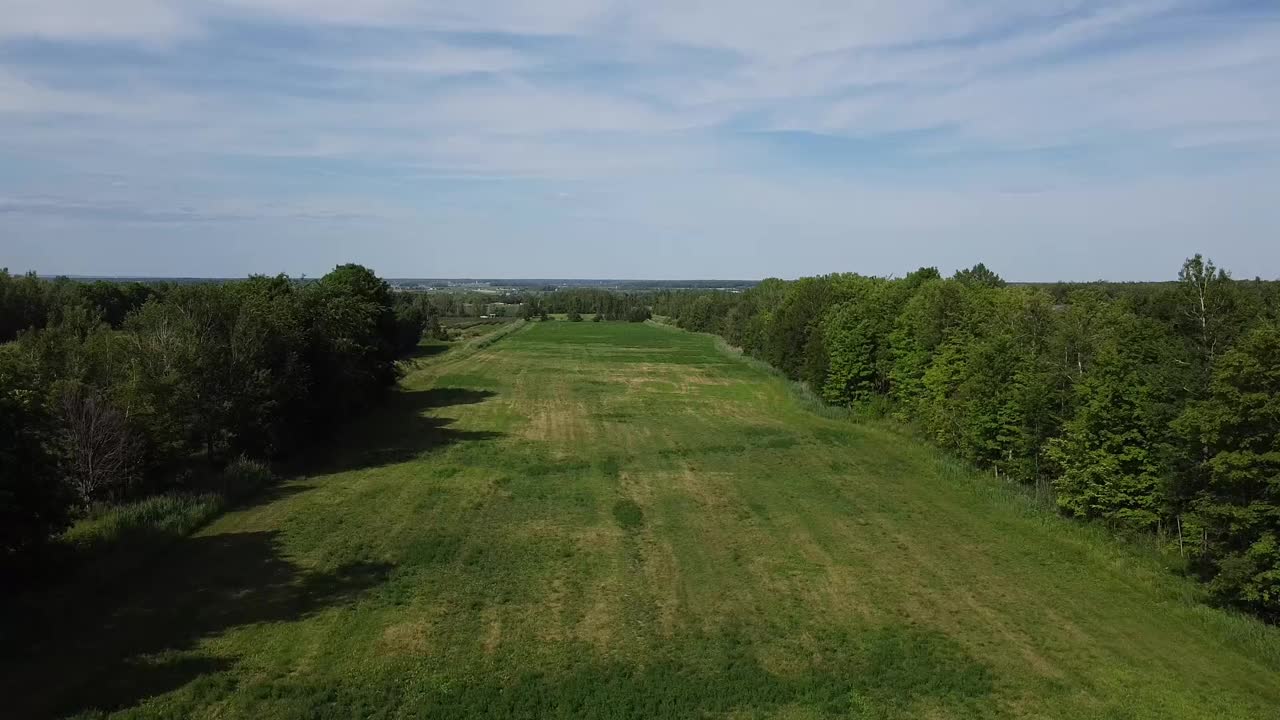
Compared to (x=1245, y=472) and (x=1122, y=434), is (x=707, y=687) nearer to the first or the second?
(x=1245, y=472)

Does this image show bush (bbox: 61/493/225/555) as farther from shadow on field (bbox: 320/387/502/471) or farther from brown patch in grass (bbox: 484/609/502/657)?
brown patch in grass (bbox: 484/609/502/657)

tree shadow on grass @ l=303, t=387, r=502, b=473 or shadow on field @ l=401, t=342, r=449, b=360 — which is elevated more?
shadow on field @ l=401, t=342, r=449, b=360

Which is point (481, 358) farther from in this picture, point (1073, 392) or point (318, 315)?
point (1073, 392)

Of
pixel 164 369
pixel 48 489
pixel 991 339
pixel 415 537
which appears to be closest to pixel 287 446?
pixel 164 369

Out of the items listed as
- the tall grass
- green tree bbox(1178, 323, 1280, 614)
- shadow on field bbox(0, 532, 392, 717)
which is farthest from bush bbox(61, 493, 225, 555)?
green tree bbox(1178, 323, 1280, 614)

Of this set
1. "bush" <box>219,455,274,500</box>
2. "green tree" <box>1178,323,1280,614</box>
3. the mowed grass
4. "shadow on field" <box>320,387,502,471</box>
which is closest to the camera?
the mowed grass

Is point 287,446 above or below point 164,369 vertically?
below

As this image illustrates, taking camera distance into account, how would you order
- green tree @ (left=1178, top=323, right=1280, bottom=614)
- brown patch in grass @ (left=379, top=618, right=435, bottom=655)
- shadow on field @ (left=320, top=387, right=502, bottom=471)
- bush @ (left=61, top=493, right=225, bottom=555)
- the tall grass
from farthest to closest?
shadow on field @ (left=320, top=387, right=502, bottom=471) → bush @ (left=61, top=493, right=225, bottom=555) → the tall grass → green tree @ (left=1178, top=323, right=1280, bottom=614) → brown patch in grass @ (left=379, top=618, right=435, bottom=655)
